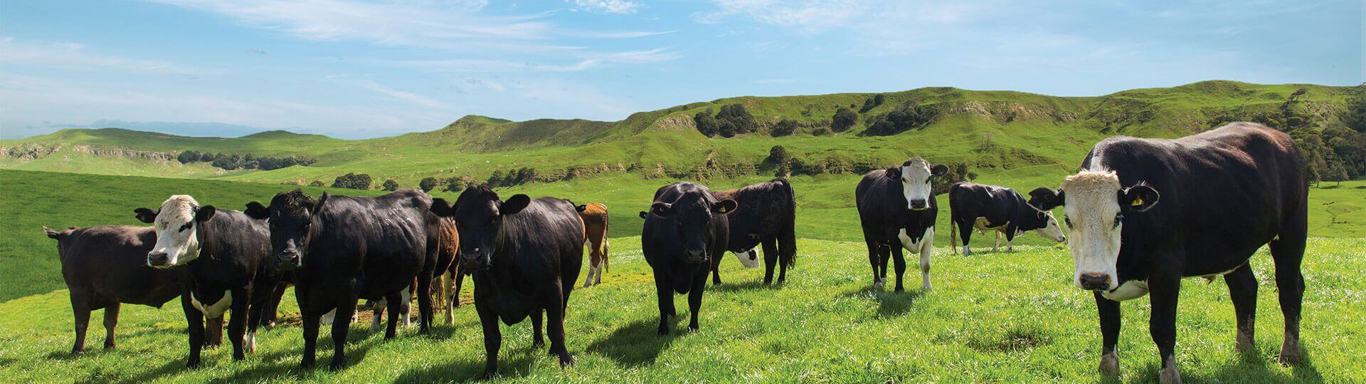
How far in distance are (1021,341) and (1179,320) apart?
7.67 ft

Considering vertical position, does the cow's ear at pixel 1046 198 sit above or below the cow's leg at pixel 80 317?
above

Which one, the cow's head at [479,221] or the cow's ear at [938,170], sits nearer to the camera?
the cow's head at [479,221]

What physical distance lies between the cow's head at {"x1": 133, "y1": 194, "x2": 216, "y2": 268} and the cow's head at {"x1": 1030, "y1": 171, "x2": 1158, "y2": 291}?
39.4 feet

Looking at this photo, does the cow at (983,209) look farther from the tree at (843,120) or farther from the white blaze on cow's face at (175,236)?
the tree at (843,120)

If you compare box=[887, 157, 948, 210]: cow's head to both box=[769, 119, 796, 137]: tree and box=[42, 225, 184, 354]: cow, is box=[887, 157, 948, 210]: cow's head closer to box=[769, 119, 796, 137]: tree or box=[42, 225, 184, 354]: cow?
box=[42, 225, 184, 354]: cow

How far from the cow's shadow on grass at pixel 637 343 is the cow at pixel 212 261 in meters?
5.21

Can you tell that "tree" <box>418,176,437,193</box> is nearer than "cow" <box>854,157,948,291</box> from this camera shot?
No

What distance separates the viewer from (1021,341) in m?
8.85

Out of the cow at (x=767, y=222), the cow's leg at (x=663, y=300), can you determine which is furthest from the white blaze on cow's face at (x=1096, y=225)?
the cow at (x=767, y=222)

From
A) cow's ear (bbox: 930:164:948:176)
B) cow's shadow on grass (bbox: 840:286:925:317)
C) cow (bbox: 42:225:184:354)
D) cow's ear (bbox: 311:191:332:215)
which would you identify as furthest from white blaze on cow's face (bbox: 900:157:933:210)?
cow (bbox: 42:225:184:354)

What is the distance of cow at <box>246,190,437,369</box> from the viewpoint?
9594 millimetres

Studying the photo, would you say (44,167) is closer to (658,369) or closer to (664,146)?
(664,146)

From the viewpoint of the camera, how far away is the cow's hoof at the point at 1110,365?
7.17 meters

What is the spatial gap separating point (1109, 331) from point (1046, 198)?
163 cm
